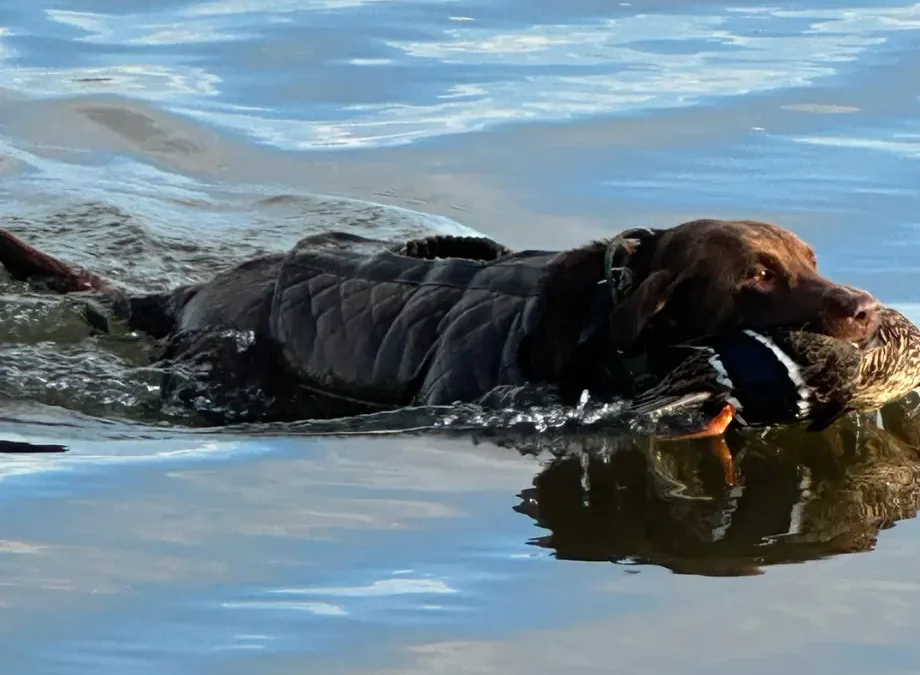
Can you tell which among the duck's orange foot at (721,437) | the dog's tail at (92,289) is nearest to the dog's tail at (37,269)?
the dog's tail at (92,289)

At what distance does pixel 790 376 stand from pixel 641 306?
647mm

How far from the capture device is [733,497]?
18.4 ft

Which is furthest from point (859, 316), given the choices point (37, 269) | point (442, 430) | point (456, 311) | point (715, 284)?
point (37, 269)

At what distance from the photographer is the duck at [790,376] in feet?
18.7

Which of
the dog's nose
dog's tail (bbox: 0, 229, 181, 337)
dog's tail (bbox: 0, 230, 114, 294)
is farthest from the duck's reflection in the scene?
dog's tail (bbox: 0, 230, 114, 294)

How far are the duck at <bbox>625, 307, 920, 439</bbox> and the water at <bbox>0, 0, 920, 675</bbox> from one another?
0.73 feet

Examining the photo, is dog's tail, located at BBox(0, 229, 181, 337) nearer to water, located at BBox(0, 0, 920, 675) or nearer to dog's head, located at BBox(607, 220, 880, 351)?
water, located at BBox(0, 0, 920, 675)

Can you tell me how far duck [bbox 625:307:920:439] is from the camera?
5.70 metres

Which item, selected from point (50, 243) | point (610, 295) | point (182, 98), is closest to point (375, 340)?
point (610, 295)

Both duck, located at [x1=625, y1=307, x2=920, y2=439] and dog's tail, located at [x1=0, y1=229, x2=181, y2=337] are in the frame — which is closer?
duck, located at [x1=625, y1=307, x2=920, y2=439]

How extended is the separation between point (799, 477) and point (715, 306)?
2.18ft

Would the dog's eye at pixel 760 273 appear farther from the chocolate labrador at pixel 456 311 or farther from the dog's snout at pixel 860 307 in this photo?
the dog's snout at pixel 860 307

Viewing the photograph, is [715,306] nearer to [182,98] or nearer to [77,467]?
[77,467]

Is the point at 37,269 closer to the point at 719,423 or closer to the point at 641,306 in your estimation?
the point at 641,306
